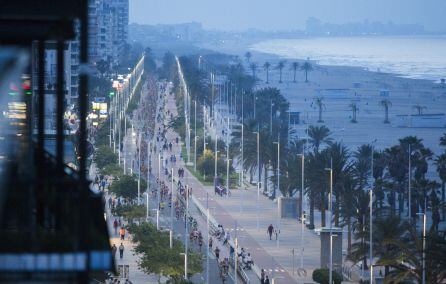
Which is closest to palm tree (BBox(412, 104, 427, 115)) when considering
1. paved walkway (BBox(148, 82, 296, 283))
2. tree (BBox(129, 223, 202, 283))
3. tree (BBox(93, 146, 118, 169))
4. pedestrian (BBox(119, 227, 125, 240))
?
paved walkway (BBox(148, 82, 296, 283))

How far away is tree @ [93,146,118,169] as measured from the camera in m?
75.2

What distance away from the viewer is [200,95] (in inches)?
4956

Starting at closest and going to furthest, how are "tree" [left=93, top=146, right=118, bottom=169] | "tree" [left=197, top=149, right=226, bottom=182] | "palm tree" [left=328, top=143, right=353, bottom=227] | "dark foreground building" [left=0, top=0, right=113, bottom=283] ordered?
1. "dark foreground building" [left=0, top=0, right=113, bottom=283]
2. "palm tree" [left=328, top=143, right=353, bottom=227]
3. "tree" [left=197, top=149, right=226, bottom=182]
4. "tree" [left=93, top=146, right=118, bottom=169]

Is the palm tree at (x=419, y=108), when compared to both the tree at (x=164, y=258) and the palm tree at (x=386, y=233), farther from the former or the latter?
the palm tree at (x=386, y=233)

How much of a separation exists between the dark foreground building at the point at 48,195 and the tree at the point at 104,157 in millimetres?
69779

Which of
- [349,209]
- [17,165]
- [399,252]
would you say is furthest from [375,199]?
[17,165]

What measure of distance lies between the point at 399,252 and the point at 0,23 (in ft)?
101

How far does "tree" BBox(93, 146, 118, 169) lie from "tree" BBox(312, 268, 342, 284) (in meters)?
36.3

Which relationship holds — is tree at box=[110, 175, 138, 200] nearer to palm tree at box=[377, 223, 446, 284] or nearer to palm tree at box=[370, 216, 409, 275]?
palm tree at box=[370, 216, 409, 275]

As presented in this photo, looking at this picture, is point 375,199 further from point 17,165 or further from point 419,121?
point 419,121

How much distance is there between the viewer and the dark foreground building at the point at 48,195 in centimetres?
493

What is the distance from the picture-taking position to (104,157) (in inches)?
2987

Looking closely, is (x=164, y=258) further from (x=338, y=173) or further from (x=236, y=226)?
(x=338, y=173)

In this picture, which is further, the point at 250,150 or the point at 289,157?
the point at 250,150
